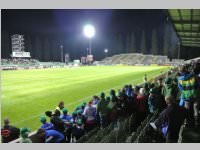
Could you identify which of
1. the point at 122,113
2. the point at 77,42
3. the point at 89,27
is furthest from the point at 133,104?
the point at 77,42

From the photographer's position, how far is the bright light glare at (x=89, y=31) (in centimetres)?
1090

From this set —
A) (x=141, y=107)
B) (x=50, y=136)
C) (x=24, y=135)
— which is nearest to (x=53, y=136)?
(x=50, y=136)

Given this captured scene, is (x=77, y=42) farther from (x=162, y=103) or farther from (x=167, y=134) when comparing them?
(x=167, y=134)

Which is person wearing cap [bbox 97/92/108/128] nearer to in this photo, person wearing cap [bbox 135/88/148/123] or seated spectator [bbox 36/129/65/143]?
person wearing cap [bbox 135/88/148/123]

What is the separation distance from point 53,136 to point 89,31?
744 cm

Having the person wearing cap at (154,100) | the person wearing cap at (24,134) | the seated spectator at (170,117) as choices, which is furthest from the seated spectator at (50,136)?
the person wearing cap at (154,100)

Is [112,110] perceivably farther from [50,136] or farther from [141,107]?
[50,136]

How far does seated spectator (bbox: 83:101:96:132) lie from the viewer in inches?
216

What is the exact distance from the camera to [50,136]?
14.4ft

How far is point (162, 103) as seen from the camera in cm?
553

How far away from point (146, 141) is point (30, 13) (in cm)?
577

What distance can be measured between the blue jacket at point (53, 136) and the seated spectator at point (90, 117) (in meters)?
1.05

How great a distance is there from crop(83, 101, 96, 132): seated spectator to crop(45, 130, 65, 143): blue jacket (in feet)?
3.45

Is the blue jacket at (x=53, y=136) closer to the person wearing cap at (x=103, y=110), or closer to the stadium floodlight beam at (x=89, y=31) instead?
the person wearing cap at (x=103, y=110)
